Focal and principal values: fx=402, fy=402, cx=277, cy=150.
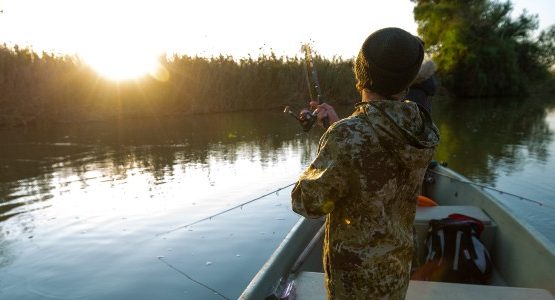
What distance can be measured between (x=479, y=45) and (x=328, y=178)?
133 feet

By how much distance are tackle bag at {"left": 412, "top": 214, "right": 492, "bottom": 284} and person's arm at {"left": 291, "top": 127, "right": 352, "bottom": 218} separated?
83.2 inches

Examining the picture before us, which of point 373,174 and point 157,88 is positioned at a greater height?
point 157,88

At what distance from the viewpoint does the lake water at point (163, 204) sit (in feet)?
13.5

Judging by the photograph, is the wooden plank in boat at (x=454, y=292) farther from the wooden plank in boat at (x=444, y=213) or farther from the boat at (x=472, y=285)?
the wooden plank in boat at (x=444, y=213)

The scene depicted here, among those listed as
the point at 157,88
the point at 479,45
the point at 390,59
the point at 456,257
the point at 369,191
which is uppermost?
the point at 479,45

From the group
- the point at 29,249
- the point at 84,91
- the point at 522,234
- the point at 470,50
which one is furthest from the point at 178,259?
the point at 470,50

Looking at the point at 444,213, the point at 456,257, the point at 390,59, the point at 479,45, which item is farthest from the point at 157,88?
the point at 479,45

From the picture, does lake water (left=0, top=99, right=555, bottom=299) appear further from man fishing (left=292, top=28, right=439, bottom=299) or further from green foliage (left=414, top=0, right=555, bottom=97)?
green foliage (left=414, top=0, right=555, bottom=97)

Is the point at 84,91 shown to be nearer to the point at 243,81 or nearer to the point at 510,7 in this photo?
the point at 243,81

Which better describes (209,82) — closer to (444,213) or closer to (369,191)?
(444,213)

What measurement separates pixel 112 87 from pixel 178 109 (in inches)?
135

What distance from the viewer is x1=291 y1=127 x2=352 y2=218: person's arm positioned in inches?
56.2

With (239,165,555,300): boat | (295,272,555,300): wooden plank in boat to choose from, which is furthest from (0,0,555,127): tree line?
(295,272,555,300): wooden plank in boat

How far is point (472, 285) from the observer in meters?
2.48
